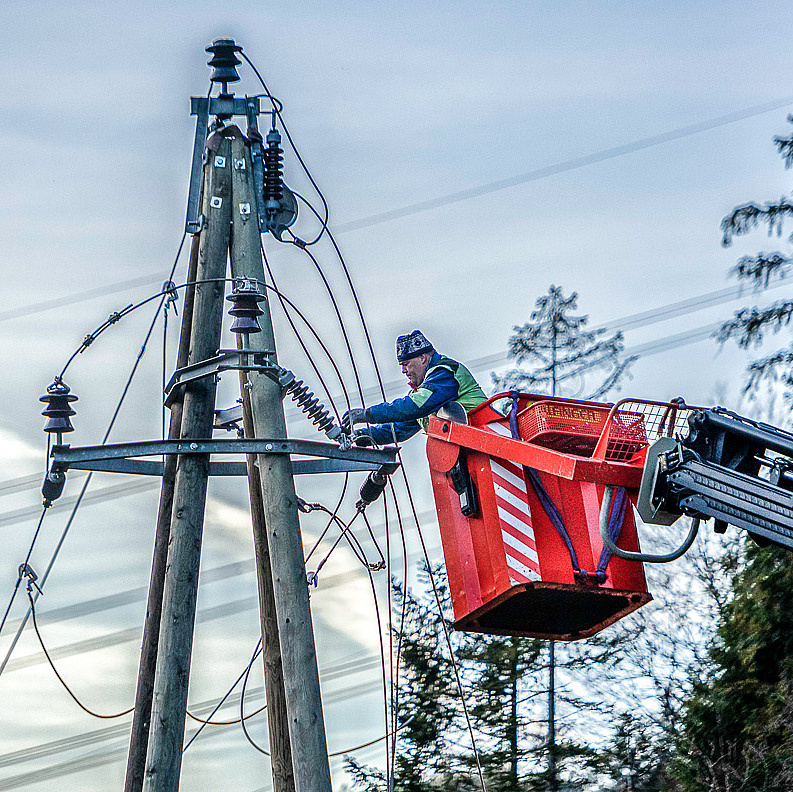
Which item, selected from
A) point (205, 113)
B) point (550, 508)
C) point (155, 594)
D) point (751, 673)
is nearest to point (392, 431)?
point (550, 508)

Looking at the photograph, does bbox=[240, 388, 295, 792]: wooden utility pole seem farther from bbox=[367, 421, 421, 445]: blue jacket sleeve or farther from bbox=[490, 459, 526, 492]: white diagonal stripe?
bbox=[490, 459, 526, 492]: white diagonal stripe

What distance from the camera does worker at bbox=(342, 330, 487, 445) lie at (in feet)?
32.1

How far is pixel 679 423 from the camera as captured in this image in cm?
952

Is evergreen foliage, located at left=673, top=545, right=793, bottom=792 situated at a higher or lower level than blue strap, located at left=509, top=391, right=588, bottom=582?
higher

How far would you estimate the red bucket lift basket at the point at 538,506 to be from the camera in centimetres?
930

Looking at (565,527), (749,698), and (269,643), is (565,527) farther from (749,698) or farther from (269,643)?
(749,698)

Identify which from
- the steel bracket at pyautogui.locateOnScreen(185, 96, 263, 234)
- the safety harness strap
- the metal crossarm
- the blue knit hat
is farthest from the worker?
the steel bracket at pyautogui.locateOnScreen(185, 96, 263, 234)

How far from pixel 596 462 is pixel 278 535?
88.3 inches

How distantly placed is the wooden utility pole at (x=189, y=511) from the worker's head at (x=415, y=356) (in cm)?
191

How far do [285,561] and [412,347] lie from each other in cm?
262

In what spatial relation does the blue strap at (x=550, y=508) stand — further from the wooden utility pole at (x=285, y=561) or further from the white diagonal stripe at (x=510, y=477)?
the wooden utility pole at (x=285, y=561)

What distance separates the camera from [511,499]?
31.6ft

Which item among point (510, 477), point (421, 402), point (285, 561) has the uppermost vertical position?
point (421, 402)

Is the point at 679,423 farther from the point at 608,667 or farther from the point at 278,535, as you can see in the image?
the point at 608,667
